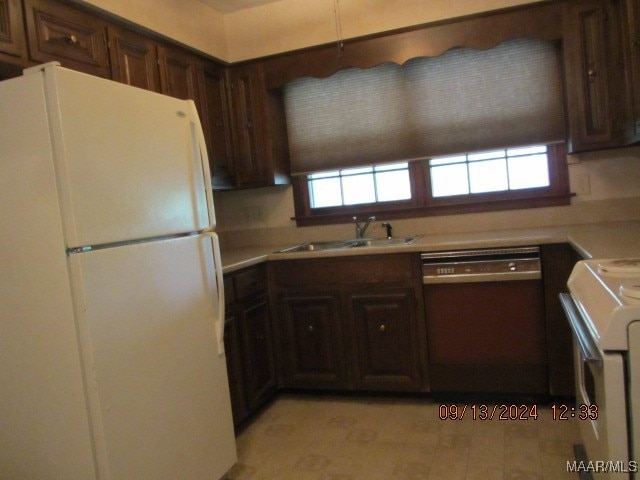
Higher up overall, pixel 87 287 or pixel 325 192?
pixel 325 192

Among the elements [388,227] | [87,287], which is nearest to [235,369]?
[87,287]

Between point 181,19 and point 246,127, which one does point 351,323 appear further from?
point 181,19

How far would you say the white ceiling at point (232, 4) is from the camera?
10.8 ft

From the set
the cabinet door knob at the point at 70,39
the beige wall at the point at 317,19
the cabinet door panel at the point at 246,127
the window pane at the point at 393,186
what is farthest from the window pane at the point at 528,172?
the cabinet door knob at the point at 70,39

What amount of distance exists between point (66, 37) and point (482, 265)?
2227 millimetres

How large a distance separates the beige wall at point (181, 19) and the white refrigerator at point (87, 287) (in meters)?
0.86

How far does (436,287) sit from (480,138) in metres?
1.04

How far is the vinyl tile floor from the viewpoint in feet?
7.16

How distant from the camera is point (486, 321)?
271 centimetres

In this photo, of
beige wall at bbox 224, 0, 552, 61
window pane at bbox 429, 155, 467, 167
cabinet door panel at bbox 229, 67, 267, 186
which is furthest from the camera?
cabinet door panel at bbox 229, 67, 267, 186

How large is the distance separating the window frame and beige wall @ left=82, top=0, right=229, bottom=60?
3.44 ft

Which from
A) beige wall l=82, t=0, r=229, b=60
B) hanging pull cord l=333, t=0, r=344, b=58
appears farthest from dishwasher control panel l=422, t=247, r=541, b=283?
beige wall l=82, t=0, r=229, b=60

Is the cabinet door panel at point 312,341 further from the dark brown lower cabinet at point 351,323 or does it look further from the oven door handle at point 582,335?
the oven door handle at point 582,335

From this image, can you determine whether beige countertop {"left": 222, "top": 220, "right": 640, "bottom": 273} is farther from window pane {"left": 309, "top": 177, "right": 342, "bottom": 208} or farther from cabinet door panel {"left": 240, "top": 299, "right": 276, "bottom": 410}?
window pane {"left": 309, "top": 177, "right": 342, "bottom": 208}
